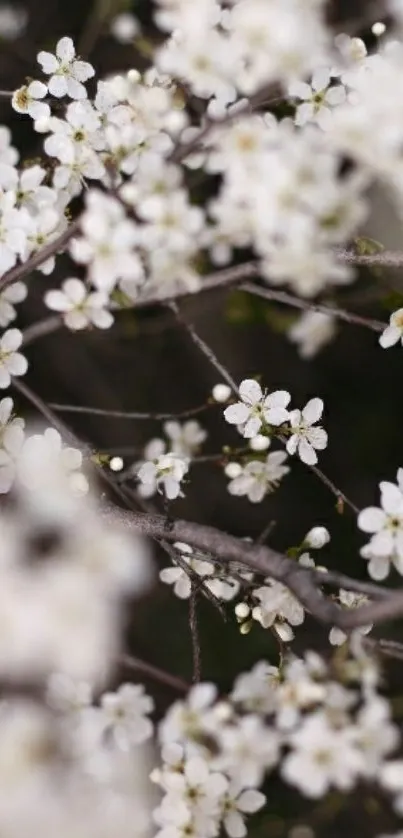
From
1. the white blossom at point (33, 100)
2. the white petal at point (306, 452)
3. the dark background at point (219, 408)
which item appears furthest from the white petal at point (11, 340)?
the dark background at point (219, 408)

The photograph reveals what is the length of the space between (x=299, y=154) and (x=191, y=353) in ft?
5.44

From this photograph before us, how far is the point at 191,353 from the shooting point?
240cm

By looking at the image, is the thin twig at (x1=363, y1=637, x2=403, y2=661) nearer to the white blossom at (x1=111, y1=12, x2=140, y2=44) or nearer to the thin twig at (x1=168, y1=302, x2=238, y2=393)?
the thin twig at (x1=168, y1=302, x2=238, y2=393)

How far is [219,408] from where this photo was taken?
7.04ft

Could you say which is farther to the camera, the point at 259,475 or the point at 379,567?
the point at 259,475

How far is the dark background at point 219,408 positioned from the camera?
7.16ft

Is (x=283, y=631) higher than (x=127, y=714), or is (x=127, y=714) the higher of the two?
(x=127, y=714)

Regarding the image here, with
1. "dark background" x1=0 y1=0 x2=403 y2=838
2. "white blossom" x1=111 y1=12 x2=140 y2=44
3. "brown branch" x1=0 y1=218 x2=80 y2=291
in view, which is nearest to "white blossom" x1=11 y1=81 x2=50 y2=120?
"brown branch" x1=0 y1=218 x2=80 y2=291

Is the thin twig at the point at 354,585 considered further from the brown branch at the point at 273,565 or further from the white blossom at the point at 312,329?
the white blossom at the point at 312,329

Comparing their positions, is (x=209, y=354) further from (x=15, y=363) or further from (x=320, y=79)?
(x=320, y=79)

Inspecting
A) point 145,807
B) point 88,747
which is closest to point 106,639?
point 88,747

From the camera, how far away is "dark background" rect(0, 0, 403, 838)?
7.16 ft

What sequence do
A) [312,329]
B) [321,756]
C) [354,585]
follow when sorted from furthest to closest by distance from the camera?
[312,329], [354,585], [321,756]

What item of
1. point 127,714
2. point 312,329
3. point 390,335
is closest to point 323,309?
point 390,335
